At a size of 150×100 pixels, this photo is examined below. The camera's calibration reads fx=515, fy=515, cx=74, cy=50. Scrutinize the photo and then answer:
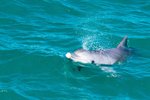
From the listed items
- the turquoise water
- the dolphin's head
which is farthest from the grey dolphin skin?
the turquoise water

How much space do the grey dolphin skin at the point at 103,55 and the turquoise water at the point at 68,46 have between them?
0.26m

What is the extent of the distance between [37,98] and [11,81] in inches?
54.2

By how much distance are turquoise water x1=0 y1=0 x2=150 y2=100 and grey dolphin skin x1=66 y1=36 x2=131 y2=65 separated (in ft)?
0.84

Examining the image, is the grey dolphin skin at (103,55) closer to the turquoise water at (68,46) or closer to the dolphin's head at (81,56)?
the dolphin's head at (81,56)

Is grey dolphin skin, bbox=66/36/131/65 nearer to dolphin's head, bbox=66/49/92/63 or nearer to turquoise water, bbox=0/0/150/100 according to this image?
dolphin's head, bbox=66/49/92/63

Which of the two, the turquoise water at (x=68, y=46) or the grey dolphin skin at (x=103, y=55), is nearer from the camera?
the turquoise water at (x=68, y=46)

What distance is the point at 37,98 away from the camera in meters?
15.0

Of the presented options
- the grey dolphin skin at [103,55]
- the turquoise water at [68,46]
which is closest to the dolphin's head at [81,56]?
the grey dolphin skin at [103,55]

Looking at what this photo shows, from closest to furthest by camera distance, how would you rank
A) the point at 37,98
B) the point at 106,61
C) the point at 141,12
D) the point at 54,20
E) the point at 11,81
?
the point at 37,98
the point at 11,81
the point at 106,61
the point at 54,20
the point at 141,12

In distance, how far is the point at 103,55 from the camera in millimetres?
17750

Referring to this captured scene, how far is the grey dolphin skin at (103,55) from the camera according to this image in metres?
17.2

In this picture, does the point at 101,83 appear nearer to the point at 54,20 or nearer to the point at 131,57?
the point at 131,57

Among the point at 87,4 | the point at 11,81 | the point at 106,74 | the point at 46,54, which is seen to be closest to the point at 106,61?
the point at 106,74

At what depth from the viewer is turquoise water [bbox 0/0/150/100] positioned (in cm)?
1569
